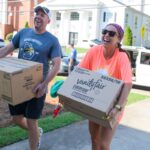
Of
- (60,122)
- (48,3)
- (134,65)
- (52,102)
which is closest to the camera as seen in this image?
(60,122)

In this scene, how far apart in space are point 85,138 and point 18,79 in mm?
2487

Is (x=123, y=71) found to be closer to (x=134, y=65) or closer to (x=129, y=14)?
(x=134, y=65)

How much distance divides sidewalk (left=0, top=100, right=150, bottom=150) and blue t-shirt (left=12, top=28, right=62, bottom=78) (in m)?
1.54

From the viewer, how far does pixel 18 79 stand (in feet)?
13.2

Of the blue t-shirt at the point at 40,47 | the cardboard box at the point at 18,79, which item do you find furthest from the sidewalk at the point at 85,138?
the blue t-shirt at the point at 40,47

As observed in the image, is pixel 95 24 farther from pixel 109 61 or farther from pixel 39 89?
pixel 109 61

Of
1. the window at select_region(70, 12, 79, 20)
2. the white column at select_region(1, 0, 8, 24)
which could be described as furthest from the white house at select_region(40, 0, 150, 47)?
the white column at select_region(1, 0, 8, 24)

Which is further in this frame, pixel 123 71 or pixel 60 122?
pixel 60 122

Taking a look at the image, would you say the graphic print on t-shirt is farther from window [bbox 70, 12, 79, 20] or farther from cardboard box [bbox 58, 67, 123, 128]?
window [bbox 70, 12, 79, 20]

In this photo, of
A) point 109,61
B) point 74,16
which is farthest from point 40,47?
point 74,16

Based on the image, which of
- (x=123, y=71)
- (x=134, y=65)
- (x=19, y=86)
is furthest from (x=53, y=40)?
(x=134, y=65)

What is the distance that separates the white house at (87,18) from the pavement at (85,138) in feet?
131

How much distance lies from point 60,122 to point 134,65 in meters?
9.92

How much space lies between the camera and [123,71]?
12.3 ft
